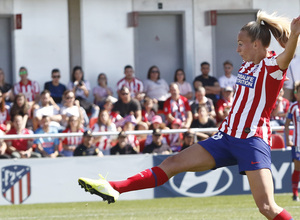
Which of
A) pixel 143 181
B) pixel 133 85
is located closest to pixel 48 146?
pixel 133 85

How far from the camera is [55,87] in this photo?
15078 mm

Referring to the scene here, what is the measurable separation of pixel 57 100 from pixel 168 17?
3.97 m

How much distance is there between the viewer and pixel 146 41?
1750 cm

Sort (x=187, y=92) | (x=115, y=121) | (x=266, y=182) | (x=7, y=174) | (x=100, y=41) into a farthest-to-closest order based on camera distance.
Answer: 1. (x=100, y=41)
2. (x=187, y=92)
3. (x=115, y=121)
4. (x=7, y=174)
5. (x=266, y=182)

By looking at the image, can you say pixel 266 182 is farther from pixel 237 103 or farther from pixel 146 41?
pixel 146 41

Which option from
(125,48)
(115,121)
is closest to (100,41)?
(125,48)

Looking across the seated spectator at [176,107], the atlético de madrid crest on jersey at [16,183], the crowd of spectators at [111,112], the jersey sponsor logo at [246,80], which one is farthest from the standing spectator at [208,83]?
the jersey sponsor logo at [246,80]

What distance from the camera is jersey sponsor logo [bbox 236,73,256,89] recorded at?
5887 mm

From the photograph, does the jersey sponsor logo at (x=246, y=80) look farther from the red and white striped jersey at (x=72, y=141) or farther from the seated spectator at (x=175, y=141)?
the seated spectator at (x=175, y=141)

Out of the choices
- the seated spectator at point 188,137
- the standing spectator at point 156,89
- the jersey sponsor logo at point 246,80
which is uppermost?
the jersey sponsor logo at point 246,80

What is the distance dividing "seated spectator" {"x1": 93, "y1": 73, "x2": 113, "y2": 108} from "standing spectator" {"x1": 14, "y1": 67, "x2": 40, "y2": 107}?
1.16 metres

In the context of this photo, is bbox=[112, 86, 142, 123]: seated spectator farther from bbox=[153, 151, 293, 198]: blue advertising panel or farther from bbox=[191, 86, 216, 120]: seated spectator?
bbox=[153, 151, 293, 198]: blue advertising panel

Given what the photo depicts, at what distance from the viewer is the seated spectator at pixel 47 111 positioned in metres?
13.6

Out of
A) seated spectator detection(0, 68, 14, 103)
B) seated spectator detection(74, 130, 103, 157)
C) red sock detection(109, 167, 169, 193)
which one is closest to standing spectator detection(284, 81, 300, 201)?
seated spectator detection(74, 130, 103, 157)
